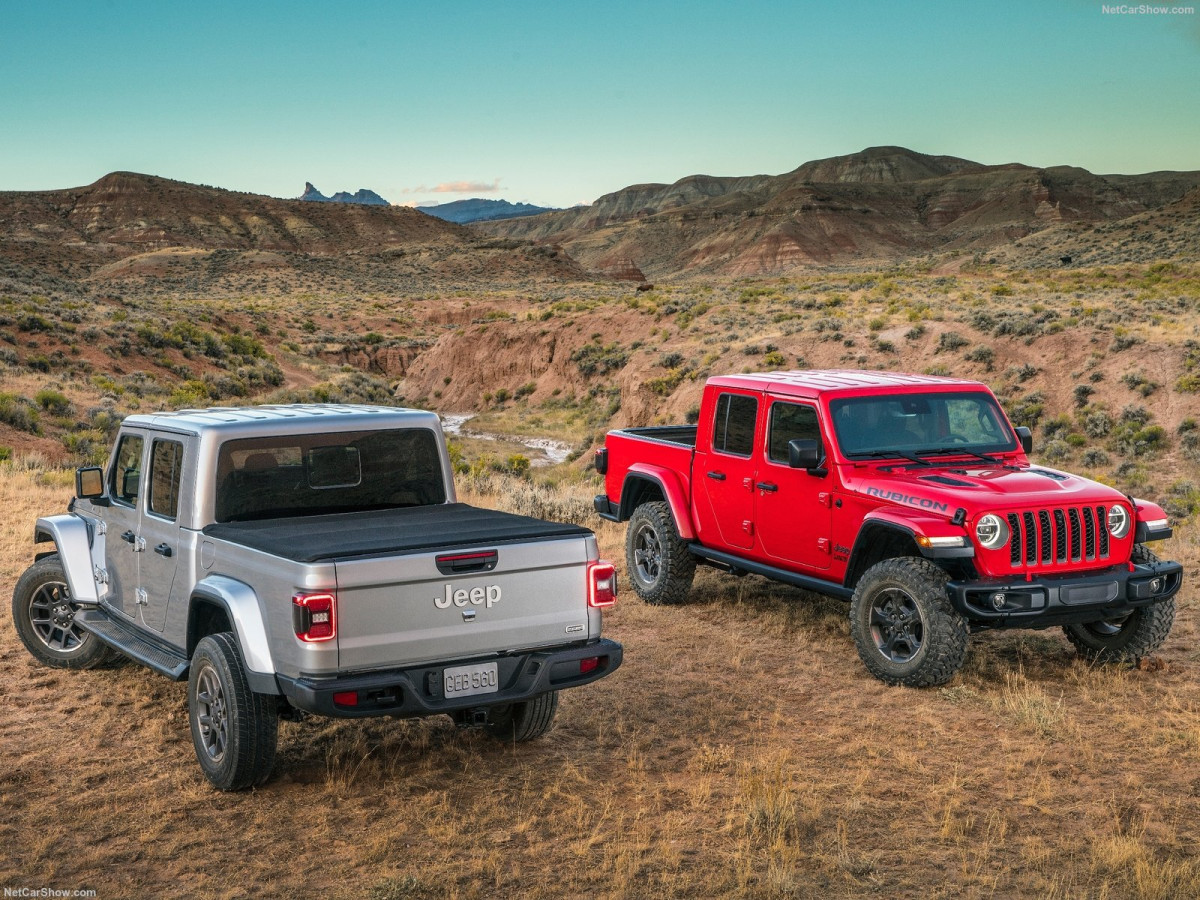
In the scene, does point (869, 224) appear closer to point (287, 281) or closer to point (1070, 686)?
point (287, 281)

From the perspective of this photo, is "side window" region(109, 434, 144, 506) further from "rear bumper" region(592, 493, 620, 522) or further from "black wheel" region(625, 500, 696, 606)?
"rear bumper" region(592, 493, 620, 522)

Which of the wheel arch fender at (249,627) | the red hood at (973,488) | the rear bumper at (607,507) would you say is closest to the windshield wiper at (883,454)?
the red hood at (973,488)

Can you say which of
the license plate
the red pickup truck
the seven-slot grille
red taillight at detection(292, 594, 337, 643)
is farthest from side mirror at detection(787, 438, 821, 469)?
red taillight at detection(292, 594, 337, 643)

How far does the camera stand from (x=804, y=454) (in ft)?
26.6

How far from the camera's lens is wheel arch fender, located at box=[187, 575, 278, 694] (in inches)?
206

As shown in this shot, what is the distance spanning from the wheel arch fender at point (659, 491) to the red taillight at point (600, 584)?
404cm

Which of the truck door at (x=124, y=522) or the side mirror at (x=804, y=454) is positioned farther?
the side mirror at (x=804, y=454)

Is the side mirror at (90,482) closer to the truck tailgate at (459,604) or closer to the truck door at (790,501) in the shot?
the truck tailgate at (459,604)

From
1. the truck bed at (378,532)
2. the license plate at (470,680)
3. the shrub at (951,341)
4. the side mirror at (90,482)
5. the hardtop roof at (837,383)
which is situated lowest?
the license plate at (470,680)

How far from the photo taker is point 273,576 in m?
5.16

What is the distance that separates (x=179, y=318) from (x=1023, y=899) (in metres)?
47.4

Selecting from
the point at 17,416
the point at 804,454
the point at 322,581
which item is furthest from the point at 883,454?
the point at 17,416

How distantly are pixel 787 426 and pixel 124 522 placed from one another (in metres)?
4.86

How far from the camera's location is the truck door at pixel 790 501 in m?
8.34
